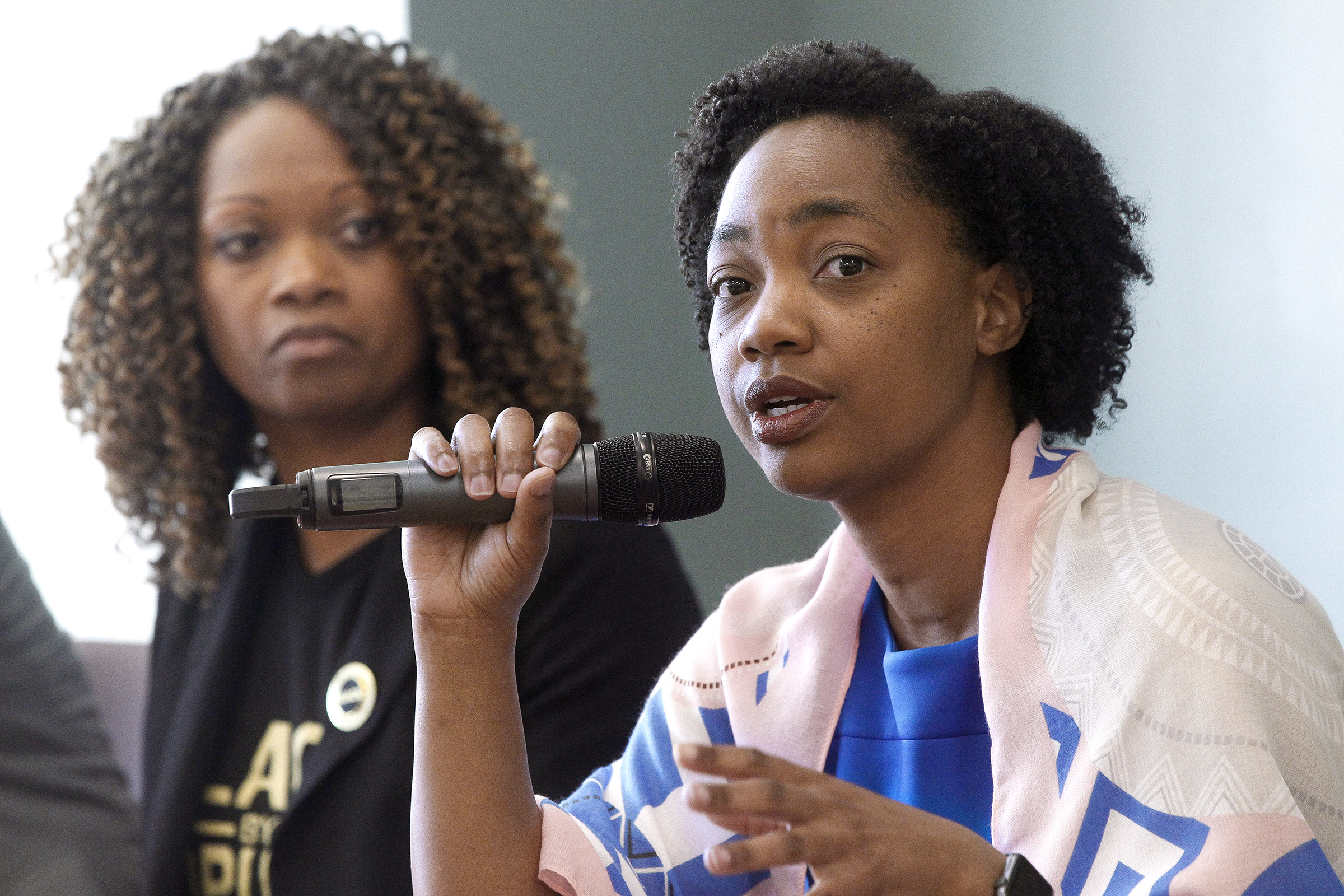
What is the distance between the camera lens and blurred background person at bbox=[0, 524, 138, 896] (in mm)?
1804

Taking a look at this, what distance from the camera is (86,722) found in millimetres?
2031

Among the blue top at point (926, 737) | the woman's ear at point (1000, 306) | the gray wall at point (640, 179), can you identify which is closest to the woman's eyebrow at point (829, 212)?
the woman's ear at point (1000, 306)

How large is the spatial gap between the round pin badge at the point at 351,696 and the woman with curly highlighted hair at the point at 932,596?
16.3 inches

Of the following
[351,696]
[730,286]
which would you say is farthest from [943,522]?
[351,696]

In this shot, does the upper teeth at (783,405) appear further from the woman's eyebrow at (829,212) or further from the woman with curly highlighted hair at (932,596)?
the woman's eyebrow at (829,212)

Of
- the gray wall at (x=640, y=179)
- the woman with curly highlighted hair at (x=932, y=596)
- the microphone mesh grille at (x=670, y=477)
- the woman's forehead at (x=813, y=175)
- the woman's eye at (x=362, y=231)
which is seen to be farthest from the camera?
the gray wall at (x=640, y=179)

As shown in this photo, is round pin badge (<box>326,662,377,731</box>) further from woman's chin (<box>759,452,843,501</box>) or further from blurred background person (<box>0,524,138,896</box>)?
woman's chin (<box>759,452,843,501</box>)

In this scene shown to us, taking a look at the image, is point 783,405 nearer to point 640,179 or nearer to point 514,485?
point 514,485

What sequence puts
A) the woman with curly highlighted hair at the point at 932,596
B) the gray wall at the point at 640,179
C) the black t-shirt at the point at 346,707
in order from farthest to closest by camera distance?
the gray wall at the point at 640,179 → the black t-shirt at the point at 346,707 → the woman with curly highlighted hair at the point at 932,596

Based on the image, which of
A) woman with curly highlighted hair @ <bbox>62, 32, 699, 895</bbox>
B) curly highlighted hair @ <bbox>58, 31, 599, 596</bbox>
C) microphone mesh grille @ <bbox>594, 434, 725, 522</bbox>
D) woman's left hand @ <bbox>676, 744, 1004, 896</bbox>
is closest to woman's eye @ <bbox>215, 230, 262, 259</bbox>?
woman with curly highlighted hair @ <bbox>62, 32, 699, 895</bbox>

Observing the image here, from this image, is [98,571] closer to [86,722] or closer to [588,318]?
[86,722]

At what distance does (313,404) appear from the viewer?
1.89 metres

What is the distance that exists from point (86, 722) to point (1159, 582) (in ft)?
5.32

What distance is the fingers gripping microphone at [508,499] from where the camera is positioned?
110 cm
